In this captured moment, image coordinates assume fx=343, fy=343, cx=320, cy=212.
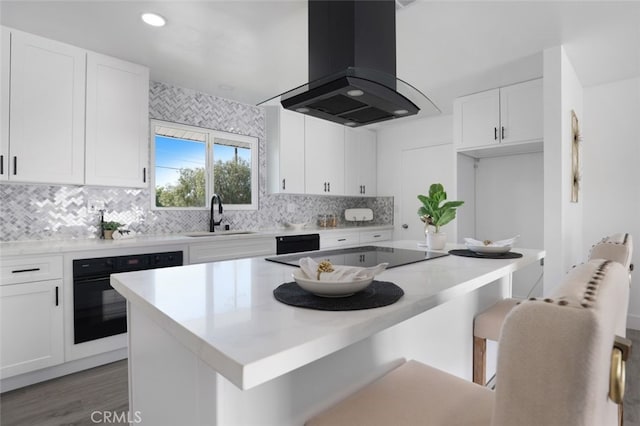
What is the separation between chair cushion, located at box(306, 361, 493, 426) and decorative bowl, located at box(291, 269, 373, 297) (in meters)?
0.33

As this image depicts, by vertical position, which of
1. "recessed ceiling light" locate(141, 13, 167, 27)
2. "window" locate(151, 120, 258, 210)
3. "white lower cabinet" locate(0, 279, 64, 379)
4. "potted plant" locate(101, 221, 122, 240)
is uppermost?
"recessed ceiling light" locate(141, 13, 167, 27)

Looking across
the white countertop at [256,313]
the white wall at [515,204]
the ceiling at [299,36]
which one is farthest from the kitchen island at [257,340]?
the white wall at [515,204]

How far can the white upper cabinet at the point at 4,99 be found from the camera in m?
2.29

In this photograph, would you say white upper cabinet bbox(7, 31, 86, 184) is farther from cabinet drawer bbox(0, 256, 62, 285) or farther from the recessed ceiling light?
the recessed ceiling light

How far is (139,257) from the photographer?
2.64 meters

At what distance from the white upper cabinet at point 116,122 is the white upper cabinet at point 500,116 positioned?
316cm

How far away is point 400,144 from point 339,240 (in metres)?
1.78

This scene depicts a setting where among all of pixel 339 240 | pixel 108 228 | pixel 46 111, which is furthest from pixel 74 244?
pixel 339 240

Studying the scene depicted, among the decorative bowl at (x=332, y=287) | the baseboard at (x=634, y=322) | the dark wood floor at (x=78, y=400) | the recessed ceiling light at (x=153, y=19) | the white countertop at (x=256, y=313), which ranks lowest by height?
the dark wood floor at (x=78, y=400)

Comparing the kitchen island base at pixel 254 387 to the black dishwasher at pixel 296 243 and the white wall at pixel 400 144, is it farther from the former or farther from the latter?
the white wall at pixel 400 144

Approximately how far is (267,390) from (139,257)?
2.15 meters

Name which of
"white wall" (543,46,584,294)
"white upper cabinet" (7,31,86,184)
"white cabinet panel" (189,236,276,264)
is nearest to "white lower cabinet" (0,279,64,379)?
"white upper cabinet" (7,31,86,184)

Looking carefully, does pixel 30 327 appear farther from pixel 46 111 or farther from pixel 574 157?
pixel 574 157

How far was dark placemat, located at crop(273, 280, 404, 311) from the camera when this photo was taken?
89 cm
